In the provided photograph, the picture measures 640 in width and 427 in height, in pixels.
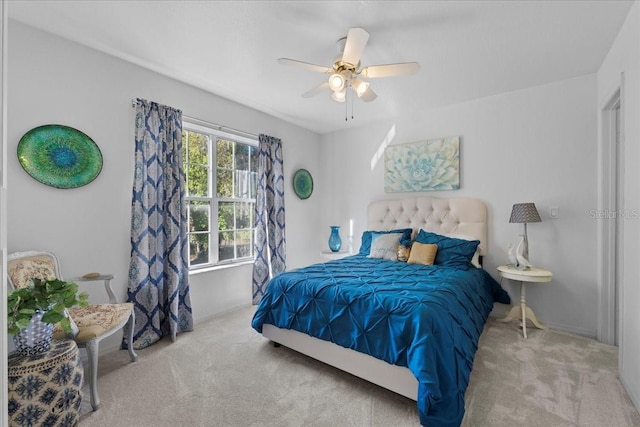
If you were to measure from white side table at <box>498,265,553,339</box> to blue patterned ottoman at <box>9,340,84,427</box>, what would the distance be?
11.5ft

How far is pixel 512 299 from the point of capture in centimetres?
319

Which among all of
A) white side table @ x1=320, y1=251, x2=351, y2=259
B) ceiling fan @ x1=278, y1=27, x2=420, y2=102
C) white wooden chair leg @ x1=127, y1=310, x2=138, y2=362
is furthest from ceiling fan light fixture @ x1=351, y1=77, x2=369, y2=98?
white wooden chair leg @ x1=127, y1=310, x2=138, y2=362

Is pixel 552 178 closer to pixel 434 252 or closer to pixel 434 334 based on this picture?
pixel 434 252

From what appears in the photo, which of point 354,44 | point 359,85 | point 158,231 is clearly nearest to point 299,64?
point 354,44

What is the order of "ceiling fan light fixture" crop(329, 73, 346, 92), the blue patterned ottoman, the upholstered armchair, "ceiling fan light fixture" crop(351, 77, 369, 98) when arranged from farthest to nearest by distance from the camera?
1. "ceiling fan light fixture" crop(351, 77, 369, 98)
2. "ceiling fan light fixture" crop(329, 73, 346, 92)
3. the upholstered armchair
4. the blue patterned ottoman

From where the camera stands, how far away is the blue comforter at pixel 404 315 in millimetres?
1589

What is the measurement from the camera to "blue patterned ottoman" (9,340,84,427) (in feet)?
4.61

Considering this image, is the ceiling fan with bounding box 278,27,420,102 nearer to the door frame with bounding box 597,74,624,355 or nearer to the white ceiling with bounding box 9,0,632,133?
the white ceiling with bounding box 9,0,632,133

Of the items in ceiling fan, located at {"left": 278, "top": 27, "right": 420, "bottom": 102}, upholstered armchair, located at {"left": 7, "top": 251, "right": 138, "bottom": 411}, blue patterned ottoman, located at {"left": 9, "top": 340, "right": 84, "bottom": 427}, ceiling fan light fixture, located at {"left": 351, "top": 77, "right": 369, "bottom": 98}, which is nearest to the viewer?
blue patterned ottoman, located at {"left": 9, "top": 340, "right": 84, "bottom": 427}

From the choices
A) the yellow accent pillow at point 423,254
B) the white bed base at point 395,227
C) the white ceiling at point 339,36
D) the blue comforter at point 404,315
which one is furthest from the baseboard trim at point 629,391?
the white ceiling at point 339,36

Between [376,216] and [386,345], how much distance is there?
2.46 meters

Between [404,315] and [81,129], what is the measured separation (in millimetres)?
2908

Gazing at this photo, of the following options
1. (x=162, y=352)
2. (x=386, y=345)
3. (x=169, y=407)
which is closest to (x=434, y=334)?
(x=386, y=345)

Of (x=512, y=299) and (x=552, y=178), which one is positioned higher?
(x=552, y=178)
